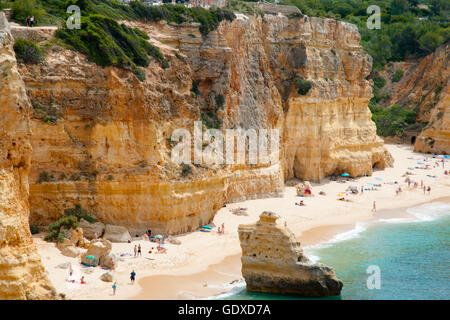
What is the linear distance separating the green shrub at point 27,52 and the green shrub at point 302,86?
75.3ft

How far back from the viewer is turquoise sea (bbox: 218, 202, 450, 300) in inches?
973

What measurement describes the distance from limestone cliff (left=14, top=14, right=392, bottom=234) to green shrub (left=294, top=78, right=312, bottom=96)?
1.11 ft

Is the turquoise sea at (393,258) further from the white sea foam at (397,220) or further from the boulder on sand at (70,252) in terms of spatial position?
the boulder on sand at (70,252)

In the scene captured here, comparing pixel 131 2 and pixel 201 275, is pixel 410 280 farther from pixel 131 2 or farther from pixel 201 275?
pixel 131 2

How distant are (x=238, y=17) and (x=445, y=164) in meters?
30.8

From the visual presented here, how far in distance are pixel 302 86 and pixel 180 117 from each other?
1608 centimetres

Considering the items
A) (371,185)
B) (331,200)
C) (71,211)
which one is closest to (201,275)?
(71,211)

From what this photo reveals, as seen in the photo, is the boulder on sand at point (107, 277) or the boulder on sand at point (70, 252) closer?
the boulder on sand at point (107, 277)

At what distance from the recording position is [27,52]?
A: 2784cm

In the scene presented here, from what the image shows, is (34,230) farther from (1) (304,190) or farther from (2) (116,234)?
(1) (304,190)

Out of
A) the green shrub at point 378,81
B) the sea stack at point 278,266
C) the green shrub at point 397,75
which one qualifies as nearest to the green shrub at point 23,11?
the sea stack at point 278,266

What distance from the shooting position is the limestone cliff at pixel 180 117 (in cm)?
2855

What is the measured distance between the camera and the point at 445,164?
59625 mm

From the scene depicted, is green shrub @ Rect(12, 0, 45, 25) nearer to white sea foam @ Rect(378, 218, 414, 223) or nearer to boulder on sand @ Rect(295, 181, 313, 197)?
boulder on sand @ Rect(295, 181, 313, 197)
